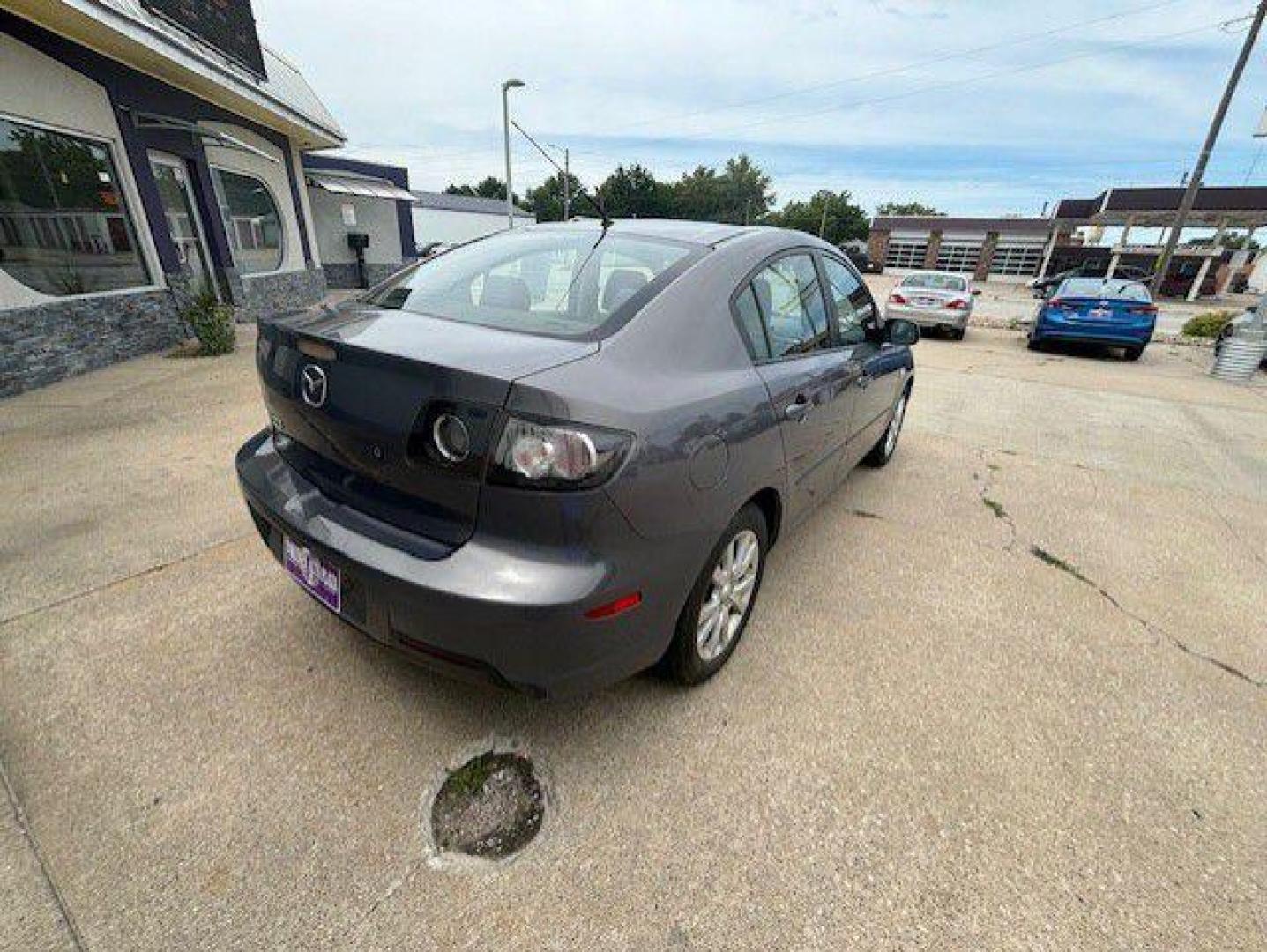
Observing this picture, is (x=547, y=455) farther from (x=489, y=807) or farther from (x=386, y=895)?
(x=386, y=895)

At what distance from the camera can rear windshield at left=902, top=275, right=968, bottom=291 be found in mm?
12094

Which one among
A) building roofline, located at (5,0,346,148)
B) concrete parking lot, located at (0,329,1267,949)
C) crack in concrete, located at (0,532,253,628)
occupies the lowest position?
concrete parking lot, located at (0,329,1267,949)

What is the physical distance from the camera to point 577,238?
249cm

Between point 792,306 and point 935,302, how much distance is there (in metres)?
11.0

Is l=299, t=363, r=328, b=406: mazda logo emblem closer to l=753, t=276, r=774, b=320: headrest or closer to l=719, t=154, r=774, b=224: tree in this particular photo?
l=753, t=276, r=774, b=320: headrest

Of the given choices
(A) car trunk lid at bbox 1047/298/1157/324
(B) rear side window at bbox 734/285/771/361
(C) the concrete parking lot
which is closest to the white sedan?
(A) car trunk lid at bbox 1047/298/1157/324

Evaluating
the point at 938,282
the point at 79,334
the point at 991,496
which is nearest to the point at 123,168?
the point at 79,334

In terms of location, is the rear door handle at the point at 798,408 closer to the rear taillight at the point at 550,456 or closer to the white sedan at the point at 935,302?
the rear taillight at the point at 550,456

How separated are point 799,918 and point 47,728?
7.55ft

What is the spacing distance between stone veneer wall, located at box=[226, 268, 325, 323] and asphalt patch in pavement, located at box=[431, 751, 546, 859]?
851cm

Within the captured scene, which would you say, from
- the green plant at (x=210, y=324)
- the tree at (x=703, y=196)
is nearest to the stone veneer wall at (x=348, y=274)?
the green plant at (x=210, y=324)

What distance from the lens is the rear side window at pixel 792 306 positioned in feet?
7.47

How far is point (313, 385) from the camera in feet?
5.72

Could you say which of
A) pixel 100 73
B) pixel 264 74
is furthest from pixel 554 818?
pixel 264 74
